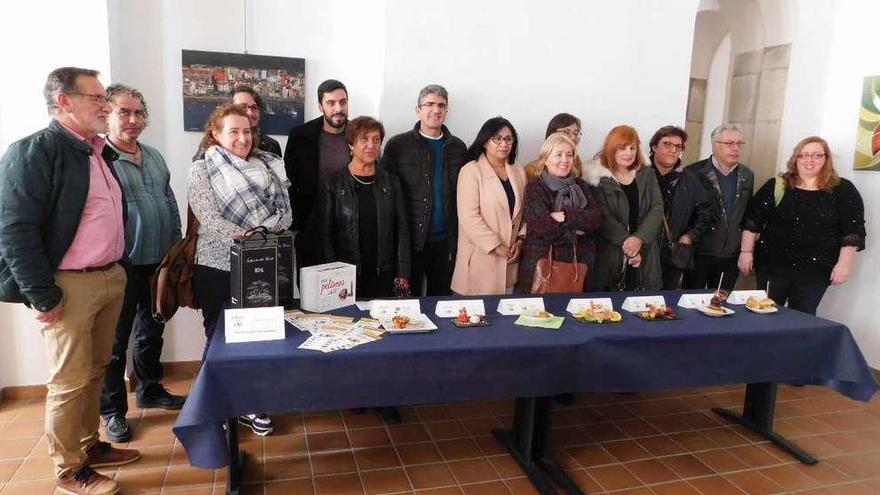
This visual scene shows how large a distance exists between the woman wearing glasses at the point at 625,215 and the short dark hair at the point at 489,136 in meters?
0.42

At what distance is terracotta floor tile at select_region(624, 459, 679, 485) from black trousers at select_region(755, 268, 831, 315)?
1.64m

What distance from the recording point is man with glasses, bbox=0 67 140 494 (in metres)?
1.84

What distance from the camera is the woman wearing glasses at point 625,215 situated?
3000 millimetres

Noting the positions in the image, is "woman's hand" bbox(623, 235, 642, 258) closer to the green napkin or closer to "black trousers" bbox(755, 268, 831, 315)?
the green napkin

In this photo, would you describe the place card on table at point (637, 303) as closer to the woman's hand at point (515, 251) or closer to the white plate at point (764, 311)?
the white plate at point (764, 311)

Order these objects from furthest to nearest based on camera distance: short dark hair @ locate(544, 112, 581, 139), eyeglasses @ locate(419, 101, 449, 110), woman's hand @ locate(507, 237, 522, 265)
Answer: short dark hair @ locate(544, 112, 581, 139), woman's hand @ locate(507, 237, 522, 265), eyeglasses @ locate(419, 101, 449, 110)

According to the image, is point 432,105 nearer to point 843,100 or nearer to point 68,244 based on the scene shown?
point 68,244

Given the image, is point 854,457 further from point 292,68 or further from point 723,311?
point 292,68

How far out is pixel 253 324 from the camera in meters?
1.94

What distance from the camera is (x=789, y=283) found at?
350 centimetres

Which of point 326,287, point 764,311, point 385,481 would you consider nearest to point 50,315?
point 326,287

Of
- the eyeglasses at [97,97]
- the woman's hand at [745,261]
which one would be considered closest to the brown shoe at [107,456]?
the eyeglasses at [97,97]

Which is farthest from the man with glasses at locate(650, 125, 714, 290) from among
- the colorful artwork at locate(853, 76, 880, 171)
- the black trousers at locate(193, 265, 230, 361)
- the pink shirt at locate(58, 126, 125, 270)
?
the pink shirt at locate(58, 126, 125, 270)

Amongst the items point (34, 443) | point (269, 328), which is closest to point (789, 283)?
point (269, 328)
